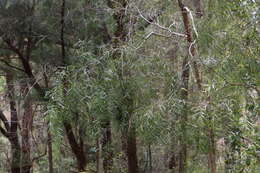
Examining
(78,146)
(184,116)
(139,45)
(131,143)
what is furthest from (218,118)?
(78,146)

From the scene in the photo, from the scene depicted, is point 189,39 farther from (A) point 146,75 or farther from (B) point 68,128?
(B) point 68,128

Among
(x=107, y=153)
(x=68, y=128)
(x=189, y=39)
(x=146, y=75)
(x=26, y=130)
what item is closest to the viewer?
(x=189, y=39)

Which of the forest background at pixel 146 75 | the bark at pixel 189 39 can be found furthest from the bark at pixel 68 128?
the bark at pixel 189 39

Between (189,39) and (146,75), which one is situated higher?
(189,39)

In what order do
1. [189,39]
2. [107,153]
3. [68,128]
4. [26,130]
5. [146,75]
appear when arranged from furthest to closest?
1. [26,130]
2. [68,128]
3. [107,153]
4. [146,75]
5. [189,39]

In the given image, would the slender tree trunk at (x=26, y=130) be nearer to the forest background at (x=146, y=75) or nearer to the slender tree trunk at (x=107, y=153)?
the forest background at (x=146, y=75)

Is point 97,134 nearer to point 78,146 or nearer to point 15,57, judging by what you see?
point 78,146

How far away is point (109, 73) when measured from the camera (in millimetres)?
2938

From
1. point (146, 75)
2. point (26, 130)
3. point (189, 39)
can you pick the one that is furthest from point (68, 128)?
point (189, 39)

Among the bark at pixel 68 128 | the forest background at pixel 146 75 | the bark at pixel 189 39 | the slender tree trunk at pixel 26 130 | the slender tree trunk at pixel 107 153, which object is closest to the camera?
the forest background at pixel 146 75

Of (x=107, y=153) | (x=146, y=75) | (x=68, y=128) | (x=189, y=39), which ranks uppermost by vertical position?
(x=189, y=39)

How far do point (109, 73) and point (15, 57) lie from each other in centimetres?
231

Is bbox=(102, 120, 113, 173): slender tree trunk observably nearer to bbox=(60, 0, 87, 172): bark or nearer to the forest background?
the forest background

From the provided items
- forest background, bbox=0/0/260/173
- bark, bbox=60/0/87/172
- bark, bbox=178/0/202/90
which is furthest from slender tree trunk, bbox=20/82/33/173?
bark, bbox=178/0/202/90
